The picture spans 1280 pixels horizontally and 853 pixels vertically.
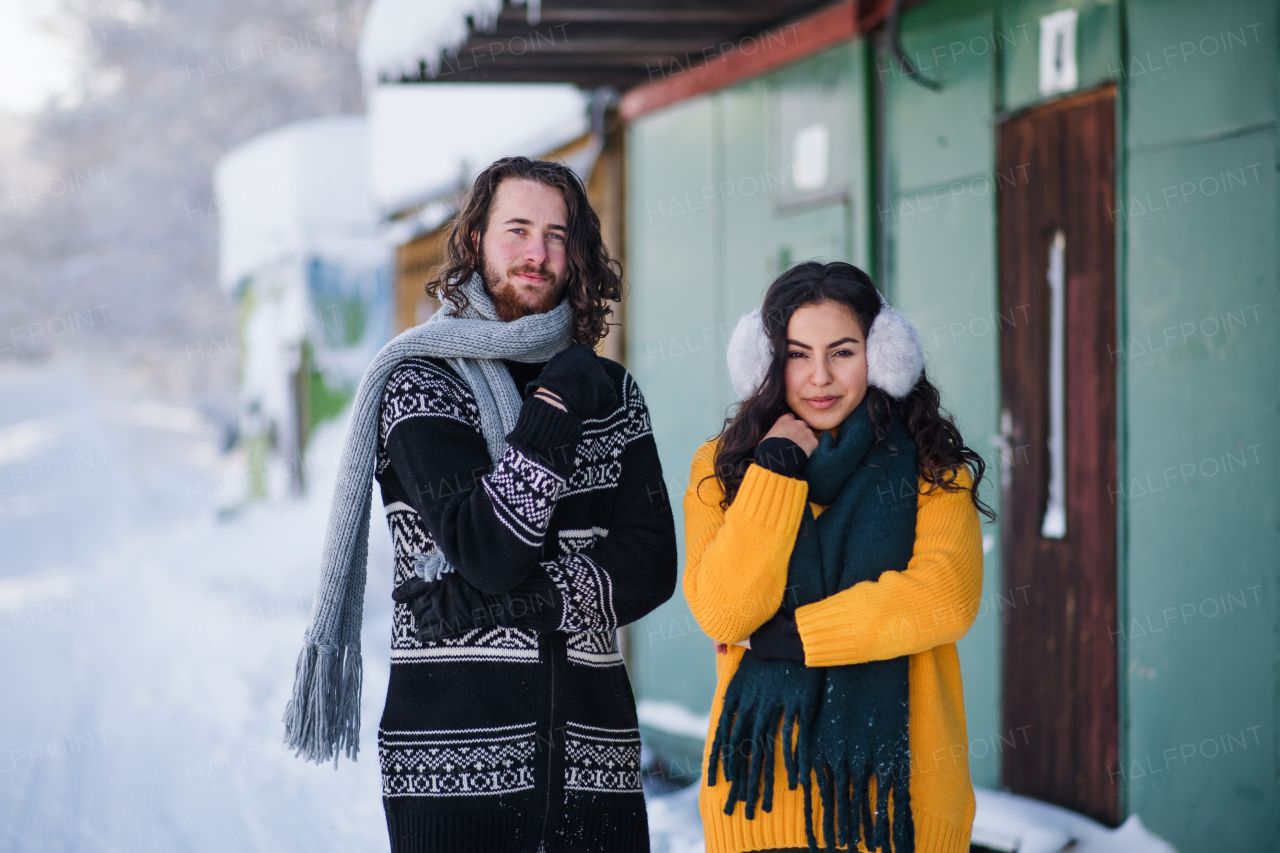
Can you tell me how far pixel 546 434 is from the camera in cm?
192

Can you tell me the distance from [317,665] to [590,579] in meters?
0.65

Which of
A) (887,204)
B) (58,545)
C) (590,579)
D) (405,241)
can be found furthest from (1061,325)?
(58,545)

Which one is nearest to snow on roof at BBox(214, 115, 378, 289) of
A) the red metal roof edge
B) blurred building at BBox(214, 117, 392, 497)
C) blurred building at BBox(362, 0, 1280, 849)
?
blurred building at BBox(214, 117, 392, 497)

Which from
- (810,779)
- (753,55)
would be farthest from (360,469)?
(753,55)

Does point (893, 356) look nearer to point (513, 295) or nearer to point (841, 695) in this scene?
point (841, 695)

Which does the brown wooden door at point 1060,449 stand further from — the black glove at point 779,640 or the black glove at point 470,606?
the black glove at point 470,606

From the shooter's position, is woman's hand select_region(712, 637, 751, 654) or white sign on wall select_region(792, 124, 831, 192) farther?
white sign on wall select_region(792, 124, 831, 192)

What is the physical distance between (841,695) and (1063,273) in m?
2.19

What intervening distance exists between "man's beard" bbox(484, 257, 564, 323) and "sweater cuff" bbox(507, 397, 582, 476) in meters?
0.33

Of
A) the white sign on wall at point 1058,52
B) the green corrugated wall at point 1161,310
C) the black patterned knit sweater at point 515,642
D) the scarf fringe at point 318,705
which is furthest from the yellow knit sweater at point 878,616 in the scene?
the white sign on wall at point 1058,52

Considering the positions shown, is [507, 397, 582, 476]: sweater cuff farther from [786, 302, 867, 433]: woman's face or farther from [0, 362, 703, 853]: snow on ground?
[0, 362, 703, 853]: snow on ground

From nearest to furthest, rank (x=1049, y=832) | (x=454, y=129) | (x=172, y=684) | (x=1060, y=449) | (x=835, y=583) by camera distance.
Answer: (x=835, y=583) < (x=1049, y=832) < (x=1060, y=449) < (x=172, y=684) < (x=454, y=129)

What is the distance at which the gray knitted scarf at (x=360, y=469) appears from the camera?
2.11 m

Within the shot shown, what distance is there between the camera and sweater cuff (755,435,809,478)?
200cm
